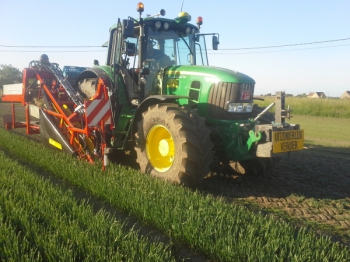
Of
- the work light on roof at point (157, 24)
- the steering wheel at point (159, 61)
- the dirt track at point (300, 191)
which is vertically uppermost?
the work light on roof at point (157, 24)

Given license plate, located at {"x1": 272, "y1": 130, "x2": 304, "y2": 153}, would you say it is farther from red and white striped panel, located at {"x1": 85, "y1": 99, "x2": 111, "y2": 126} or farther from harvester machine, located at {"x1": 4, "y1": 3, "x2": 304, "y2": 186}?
red and white striped panel, located at {"x1": 85, "y1": 99, "x2": 111, "y2": 126}

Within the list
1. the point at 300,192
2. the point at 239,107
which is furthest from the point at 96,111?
the point at 300,192

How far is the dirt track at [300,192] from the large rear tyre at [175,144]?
0.63 meters

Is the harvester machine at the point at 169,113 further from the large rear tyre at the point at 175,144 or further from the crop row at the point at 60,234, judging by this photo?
the crop row at the point at 60,234

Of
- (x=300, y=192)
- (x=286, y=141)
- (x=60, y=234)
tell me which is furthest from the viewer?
(x=300, y=192)

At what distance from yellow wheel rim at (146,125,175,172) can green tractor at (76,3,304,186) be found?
15mm

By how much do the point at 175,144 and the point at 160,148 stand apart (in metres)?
0.58

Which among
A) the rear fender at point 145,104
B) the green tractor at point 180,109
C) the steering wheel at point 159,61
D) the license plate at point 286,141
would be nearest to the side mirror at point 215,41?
the green tractor at point 180,109

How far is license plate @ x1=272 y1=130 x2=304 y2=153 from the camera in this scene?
5.20 metres

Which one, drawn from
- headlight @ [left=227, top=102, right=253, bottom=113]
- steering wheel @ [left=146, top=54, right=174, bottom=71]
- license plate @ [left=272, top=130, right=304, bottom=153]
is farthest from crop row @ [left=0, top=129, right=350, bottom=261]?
steering wheel @ [left=146, top=54, right=174, bottom=71]

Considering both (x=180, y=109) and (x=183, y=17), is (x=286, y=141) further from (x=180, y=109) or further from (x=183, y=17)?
(x=183, y=17)

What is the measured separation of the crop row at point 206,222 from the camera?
3.07 metres

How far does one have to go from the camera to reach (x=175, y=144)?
16.9 feet

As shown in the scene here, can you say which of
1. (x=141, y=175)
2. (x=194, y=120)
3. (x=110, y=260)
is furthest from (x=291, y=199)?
(x=110, y=260)
